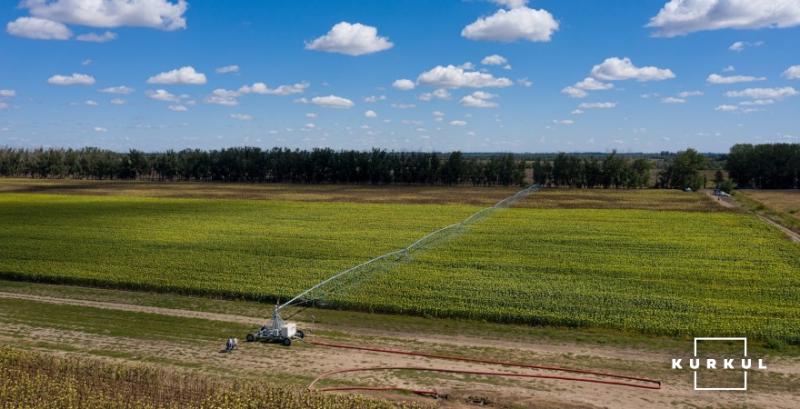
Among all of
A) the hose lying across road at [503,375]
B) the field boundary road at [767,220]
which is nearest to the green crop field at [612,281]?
the field boundary road at [767,220]

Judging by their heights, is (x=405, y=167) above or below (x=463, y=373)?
above

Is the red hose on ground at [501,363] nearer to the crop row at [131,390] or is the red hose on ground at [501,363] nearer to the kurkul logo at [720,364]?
the kurkul logo at [720,364]

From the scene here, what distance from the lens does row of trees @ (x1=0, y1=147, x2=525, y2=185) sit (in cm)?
Answer: 13662

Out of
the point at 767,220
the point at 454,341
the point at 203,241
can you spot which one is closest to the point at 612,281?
the point at 454,341

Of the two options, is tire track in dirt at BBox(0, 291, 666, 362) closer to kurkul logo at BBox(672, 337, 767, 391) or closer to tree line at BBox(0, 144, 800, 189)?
kurkul logo at BBox(672, 337, 767, 391)

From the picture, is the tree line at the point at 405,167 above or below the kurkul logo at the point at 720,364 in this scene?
above

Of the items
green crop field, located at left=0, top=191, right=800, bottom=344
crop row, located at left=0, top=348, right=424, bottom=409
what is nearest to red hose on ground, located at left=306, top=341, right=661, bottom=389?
crop row, located at left=0, top=348, right=424, bottom=409

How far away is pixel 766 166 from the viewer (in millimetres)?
118375

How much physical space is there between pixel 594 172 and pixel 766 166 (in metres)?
33.2

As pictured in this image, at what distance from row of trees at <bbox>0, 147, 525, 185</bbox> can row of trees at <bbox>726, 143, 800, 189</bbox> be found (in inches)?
1705

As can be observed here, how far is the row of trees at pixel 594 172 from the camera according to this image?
120 meters

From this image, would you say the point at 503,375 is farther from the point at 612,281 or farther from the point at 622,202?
the point at 622,202

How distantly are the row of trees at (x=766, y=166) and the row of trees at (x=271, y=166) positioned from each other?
4330 cm

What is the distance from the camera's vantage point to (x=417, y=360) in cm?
2059
